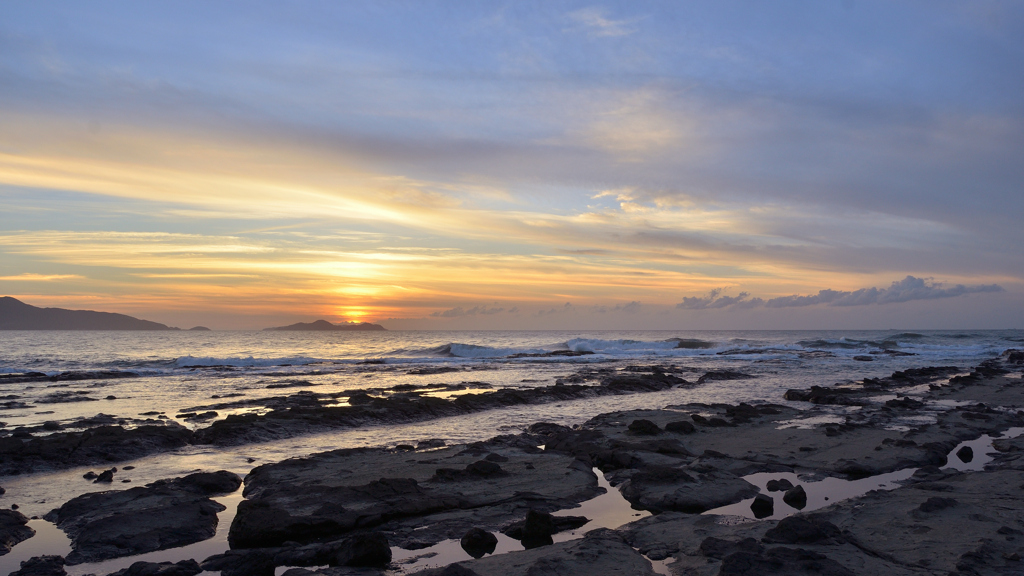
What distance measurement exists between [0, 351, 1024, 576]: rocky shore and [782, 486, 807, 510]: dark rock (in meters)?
0.03

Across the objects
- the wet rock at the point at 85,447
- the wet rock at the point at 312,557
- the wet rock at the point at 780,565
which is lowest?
the wet rock at the point at 85,447

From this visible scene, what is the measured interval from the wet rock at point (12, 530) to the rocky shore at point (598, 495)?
0.03 m

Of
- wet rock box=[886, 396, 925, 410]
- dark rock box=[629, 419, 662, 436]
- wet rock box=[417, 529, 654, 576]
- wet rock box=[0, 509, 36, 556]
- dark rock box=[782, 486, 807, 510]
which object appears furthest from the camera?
wet rock box=[886, 396, 925, 410]

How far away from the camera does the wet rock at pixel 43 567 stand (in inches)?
235

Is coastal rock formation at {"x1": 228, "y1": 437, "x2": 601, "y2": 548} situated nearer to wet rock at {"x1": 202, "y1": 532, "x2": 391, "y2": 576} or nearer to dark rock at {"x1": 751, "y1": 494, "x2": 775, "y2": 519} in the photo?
wet rock at {"x1": 202, "y1": 532, "x2": 391, "y2": 576}

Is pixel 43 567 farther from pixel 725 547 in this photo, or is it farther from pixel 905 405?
pixel 905 405

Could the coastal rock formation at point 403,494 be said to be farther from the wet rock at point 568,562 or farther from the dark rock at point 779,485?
the dark rock at point 779,485

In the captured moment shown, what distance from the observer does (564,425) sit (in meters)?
16.4

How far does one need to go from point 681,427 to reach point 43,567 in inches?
481

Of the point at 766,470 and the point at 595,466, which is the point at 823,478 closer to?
the point at 766,470

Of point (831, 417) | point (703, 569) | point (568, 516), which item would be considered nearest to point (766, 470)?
point (568, 516)

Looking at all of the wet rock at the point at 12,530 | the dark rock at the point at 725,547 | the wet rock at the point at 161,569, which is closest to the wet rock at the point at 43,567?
the wet rock at the point at 161,569

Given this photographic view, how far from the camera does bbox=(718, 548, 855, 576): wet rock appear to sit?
525 centimetres

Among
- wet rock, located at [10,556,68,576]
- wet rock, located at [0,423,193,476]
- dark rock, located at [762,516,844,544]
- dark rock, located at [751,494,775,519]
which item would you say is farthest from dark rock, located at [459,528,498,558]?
wet rock, located at [0,423,193,476]
